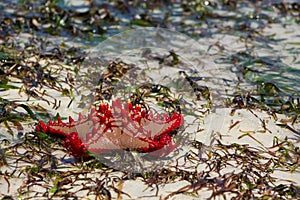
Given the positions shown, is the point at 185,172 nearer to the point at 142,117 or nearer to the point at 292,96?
the point at 142,117

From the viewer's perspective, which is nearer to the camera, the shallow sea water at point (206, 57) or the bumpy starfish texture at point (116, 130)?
the bumpy starfish texture at point (116, 130)

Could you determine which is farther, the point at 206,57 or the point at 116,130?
the point at 206,57

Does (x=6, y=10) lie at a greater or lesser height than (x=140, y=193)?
greater

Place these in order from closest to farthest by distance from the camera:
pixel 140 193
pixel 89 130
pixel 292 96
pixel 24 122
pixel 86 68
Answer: pixel 140 193 < pixel 89 130 < pixel 24 122 < pixel 292 96 < pixel 86 68

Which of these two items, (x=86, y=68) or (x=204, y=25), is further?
(x=204, y=25)

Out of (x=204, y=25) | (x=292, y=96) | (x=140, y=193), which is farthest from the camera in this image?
(x=204, y=25)

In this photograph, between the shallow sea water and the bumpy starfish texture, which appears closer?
the bumpy starfish texture

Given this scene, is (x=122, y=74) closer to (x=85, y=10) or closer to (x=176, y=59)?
(x=176, y=59)

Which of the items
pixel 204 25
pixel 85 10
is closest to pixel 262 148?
pixel 204 25
